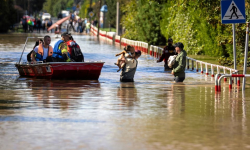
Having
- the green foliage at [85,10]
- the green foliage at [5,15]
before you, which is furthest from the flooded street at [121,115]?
the green foliage at [85,10]

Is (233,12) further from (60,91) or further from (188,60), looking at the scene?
(188,60)

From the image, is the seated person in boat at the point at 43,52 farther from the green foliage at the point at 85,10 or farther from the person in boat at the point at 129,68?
the green foliage at the point at 85,10

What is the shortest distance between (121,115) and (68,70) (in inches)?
294

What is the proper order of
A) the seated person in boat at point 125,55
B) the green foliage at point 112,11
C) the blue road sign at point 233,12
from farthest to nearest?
the green foliage at point 112,11 → the seated person in boat at point 125,55 → the blue road sign at point 233,12

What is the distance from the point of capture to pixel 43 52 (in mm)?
20984

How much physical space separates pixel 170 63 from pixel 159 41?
1120 inches

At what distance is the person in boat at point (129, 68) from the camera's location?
1883 centimetres

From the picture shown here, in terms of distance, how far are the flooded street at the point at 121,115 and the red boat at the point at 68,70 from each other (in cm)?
26

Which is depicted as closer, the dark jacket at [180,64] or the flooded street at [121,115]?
the flooded street at [121,115]

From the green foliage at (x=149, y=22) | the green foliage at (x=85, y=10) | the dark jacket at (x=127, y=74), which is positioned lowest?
the dark jacket at (x=127, y=74)

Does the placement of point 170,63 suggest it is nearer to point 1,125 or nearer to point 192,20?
point 1,125

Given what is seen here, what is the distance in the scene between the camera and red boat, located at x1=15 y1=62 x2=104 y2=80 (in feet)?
64.0

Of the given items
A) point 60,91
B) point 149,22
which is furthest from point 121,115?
point 149,22

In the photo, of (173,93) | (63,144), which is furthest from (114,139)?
(173,93)
